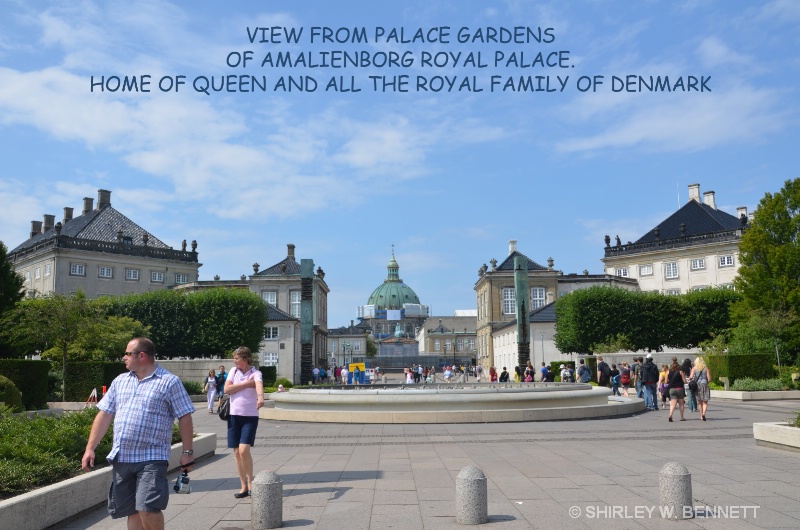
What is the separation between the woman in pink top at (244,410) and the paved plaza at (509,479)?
39cm

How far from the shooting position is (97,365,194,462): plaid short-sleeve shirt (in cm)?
544

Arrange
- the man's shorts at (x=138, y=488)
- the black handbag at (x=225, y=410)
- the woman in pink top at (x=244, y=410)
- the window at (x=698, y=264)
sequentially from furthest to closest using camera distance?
the window at (x=698, y=264)
the black handbag at (x=225, y=410)
the woman in pink top at (x=244, y=410)
the man's shorts at (x=138, y=488)

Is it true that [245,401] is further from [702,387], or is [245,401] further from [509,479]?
[702,387]

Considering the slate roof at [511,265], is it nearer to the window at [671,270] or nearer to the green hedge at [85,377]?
the window at [671,270]

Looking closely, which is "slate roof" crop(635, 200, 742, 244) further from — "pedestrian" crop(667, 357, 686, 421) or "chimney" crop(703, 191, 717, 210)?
"pedestrian" crop(667, 357, 686, 421)

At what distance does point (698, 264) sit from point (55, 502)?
252 feet

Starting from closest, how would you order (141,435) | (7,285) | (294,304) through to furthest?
(141,435) < (7,285) < (294,304)

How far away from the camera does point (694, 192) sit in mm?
84938

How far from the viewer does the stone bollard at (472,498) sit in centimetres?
705

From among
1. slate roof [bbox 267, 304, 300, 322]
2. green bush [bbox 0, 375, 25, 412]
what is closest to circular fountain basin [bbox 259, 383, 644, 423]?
green bush [bbox 0, 375, 25, 412]

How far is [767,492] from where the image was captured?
336 inches

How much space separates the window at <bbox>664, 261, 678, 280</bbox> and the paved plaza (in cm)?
6450

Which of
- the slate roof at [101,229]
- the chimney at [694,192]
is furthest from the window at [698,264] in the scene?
the slate roof at [101,229]

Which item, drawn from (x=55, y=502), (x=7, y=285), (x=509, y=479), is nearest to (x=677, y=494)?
(x=509, y=479)
